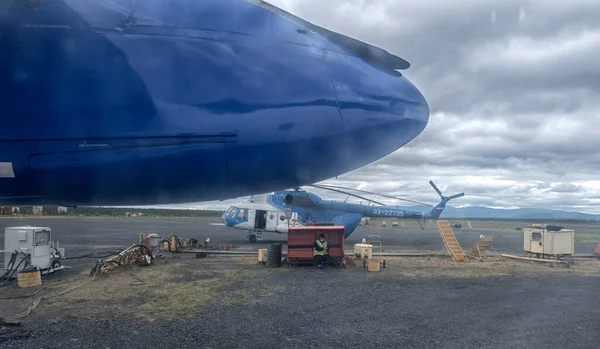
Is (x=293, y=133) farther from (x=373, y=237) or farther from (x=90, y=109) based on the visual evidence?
(x=373, y=237)

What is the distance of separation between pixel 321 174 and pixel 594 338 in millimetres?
7232

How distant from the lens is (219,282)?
12.3m

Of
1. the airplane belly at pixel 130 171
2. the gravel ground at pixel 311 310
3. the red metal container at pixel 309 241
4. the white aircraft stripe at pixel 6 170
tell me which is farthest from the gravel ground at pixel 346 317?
the white aircraft stripe at pixel 6 170

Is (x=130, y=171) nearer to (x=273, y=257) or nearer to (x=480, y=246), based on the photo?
(x=273, y=257)

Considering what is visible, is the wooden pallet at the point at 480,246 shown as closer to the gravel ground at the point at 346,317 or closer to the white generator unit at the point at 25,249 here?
the gravel ground at the point at 346,317

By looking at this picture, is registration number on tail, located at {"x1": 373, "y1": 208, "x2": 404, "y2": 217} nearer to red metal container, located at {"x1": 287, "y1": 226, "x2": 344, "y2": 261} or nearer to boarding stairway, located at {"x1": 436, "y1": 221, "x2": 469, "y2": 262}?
boarding stairway, located at {"x1": 436, "y1": 221, "x2": 469, "y2": 262}

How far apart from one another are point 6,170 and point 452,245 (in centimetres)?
1852

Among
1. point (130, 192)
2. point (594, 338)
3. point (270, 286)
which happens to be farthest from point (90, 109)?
point (270, 286)

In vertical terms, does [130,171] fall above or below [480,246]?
above

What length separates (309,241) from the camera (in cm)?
1652

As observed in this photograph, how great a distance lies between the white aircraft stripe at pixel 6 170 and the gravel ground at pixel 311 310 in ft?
16.3

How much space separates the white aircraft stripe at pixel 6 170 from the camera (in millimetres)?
2627

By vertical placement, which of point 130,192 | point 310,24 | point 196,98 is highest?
point 310,24

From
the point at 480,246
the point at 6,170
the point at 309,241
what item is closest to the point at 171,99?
the point at 6,170
